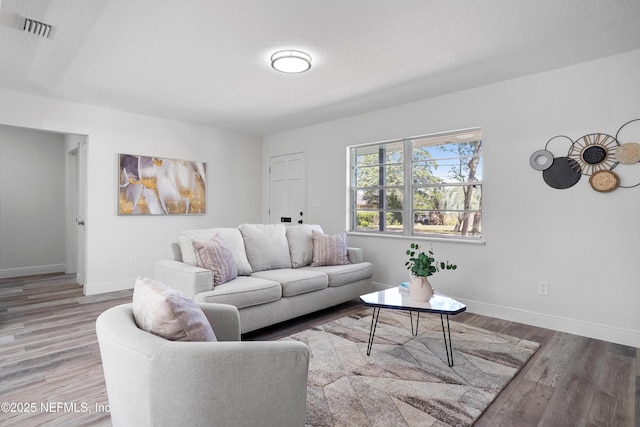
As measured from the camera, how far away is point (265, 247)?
3.68 metres

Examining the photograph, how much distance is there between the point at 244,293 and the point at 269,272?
2.37ft

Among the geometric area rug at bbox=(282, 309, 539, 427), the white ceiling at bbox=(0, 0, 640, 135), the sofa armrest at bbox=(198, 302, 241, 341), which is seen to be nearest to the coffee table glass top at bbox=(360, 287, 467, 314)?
the geometric area rug at bbox=(282, 309, 539, 427)

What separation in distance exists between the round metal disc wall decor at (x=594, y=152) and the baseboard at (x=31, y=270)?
738cm

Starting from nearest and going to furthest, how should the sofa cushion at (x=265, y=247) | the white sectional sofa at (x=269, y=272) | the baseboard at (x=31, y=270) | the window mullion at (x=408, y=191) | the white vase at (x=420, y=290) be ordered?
the white vase at (x=420, y=290) → the white sectional sofa at (x=269, y=272) → the sofa cushion at (x=265, y=247) → the window mullion at (x=408, y=191) → the baseboard at (x=31, y=270)

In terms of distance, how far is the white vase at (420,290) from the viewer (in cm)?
261

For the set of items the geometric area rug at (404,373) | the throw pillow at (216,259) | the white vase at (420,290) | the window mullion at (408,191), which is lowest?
the geometric area rug at (404,373)

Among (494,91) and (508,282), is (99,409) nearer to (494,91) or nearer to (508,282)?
(508,282)

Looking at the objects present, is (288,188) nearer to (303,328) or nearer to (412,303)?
(303,328)

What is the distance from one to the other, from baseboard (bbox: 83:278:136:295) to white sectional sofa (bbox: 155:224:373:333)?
6.08 ft

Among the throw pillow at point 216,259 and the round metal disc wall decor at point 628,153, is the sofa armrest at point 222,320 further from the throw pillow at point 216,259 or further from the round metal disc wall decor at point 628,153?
the round metal disc wall decor at point 628,153

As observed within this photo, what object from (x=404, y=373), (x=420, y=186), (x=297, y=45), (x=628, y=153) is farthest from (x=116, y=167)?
(x=628, y=153)

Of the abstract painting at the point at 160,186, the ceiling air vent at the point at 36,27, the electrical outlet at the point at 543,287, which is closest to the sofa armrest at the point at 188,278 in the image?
the ceiling air vent at the point at 36,27

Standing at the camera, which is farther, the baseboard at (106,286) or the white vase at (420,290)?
the baseboard at (106,286)

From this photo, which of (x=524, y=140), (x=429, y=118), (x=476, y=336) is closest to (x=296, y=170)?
(x=429, y=118)
